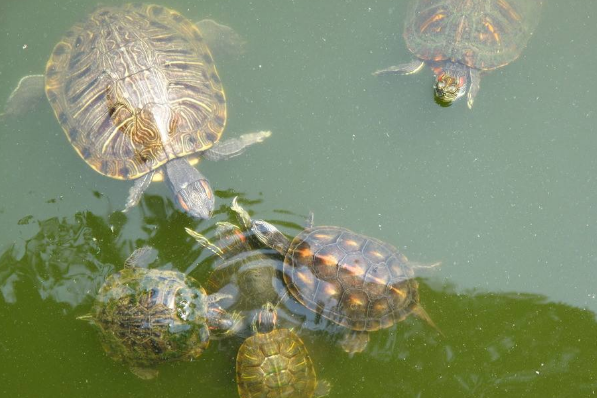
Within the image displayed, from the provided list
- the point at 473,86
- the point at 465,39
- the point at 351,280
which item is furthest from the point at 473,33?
the point at 351,280

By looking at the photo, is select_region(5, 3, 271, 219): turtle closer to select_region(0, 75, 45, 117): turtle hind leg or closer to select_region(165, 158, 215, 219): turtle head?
select_region(165, 158, 215, 219): turtle head

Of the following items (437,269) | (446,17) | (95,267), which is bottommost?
(95,267)

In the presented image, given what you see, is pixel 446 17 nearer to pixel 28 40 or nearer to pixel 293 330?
pixel 293 330

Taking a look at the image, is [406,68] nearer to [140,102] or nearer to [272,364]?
[140,102]

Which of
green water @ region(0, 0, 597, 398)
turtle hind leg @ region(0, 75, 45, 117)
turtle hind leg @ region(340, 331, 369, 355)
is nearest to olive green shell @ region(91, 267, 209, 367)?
green water @ region(0, 0, 597, 398)

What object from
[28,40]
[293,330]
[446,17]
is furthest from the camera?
[28,40]

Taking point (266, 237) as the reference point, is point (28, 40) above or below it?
above

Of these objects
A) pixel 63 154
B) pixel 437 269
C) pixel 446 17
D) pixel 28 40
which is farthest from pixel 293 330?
pixel 28 40
